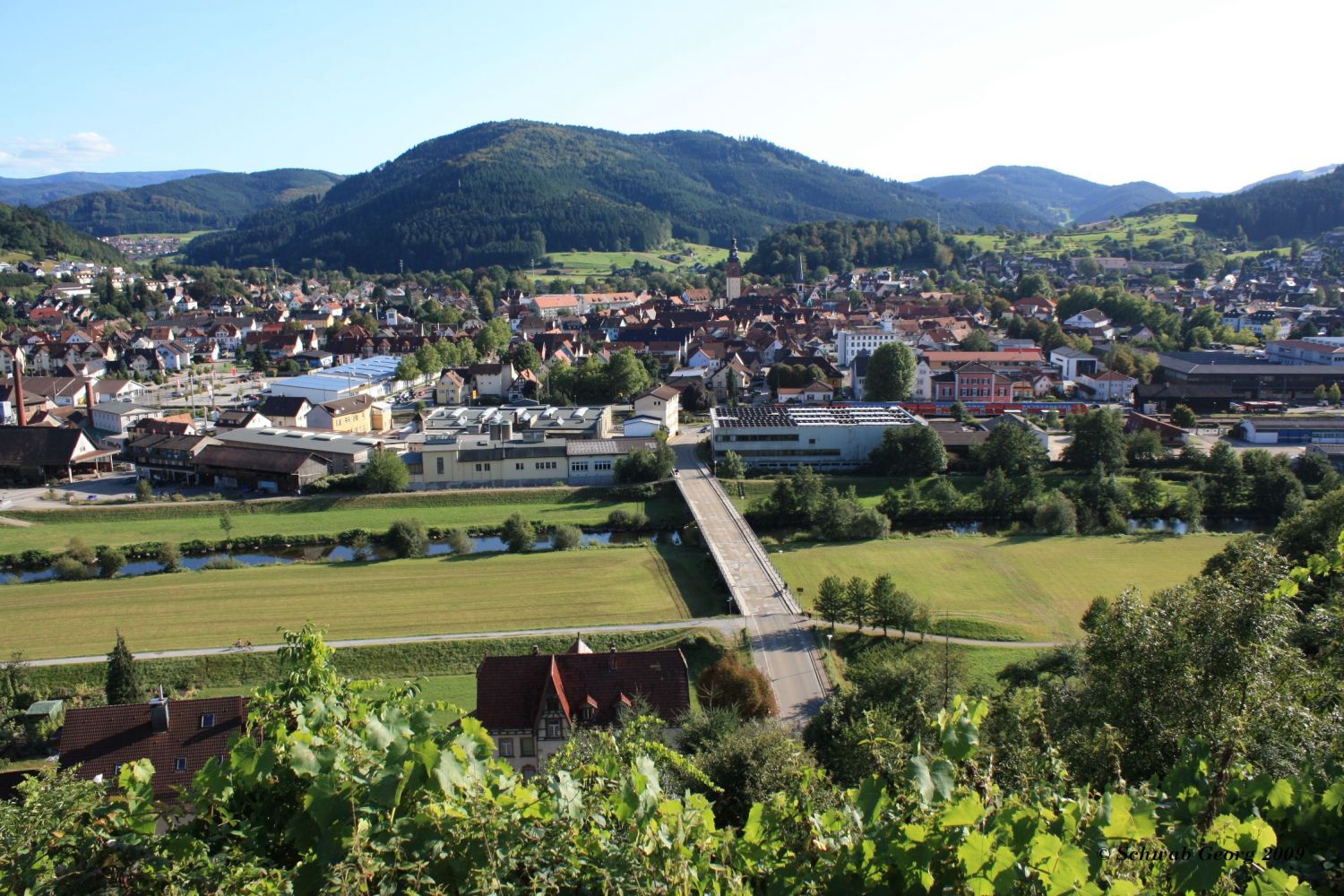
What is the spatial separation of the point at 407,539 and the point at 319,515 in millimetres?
4008

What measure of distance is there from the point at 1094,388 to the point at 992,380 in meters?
4.44

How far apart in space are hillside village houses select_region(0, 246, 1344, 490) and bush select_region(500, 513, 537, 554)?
458 cm

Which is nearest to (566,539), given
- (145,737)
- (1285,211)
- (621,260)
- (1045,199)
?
(145,737)

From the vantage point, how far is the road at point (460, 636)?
12906 millimetres

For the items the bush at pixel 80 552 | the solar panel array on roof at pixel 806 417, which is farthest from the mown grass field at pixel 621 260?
the bush at pixel 80 552

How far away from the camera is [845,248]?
7056 cm

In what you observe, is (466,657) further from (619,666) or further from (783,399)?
(783,399)

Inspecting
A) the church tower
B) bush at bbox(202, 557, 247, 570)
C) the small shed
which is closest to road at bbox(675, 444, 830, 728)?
the small shed

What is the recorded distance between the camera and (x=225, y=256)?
312ft

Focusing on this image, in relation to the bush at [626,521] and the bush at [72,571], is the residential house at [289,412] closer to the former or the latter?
the bush at [72,571]

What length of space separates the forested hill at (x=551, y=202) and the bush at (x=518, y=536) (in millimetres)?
63100

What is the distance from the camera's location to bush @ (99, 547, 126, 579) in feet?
56.2

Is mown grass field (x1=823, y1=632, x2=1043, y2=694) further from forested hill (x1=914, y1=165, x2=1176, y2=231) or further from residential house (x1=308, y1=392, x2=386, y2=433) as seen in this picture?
forested hill (x1=914, y1=165, x2=1176, y2=231)

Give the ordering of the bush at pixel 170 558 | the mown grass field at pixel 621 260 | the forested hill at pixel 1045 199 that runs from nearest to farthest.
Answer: the bush at pixel 170 558, the mown grass field at pixel 621 260, the forested hill at pixel 1045 199
